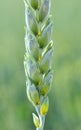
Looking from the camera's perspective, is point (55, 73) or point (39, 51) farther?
point (55, 73)

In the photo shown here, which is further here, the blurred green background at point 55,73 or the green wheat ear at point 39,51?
the blurred green background at point 55,73

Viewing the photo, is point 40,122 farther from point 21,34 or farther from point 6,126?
point 21,34

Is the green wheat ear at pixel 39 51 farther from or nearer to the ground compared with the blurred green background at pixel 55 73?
farther from the ground

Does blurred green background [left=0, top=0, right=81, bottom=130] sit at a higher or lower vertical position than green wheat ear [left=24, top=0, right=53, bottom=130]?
lower

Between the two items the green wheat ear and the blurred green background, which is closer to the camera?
A: the green wheat ear

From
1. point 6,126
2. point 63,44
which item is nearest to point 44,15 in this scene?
point 6,126
